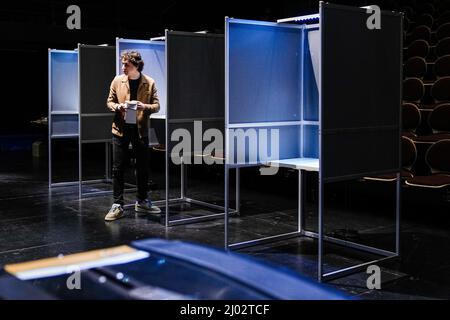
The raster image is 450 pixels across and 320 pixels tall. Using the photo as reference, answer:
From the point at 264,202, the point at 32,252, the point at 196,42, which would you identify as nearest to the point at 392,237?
the point at 264,202

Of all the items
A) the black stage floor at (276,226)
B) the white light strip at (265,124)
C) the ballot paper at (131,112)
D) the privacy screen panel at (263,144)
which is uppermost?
the ballot paper at (131,112)

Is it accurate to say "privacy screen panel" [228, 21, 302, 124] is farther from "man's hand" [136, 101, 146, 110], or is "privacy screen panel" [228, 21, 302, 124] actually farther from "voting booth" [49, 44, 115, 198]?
"voting booth" [49, 44, 115, 198]

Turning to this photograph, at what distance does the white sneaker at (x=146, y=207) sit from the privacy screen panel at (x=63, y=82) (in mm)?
2405

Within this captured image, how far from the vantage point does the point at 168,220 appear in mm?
5336

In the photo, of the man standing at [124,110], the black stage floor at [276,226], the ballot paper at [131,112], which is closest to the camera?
the black stage floor at [276,226]

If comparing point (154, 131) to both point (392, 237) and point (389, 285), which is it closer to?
point (392, 237)

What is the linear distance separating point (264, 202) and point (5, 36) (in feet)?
19.8

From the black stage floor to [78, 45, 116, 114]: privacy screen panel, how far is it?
1.05m

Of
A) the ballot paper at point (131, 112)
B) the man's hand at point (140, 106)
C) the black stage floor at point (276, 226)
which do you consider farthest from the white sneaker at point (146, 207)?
the man's hand at point (140, 106)

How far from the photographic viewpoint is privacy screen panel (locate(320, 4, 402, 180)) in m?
3.66

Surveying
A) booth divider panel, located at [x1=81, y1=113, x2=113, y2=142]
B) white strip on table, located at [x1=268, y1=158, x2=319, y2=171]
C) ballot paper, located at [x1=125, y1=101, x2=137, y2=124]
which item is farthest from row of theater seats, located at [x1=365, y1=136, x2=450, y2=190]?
booth divider panel, located at [x1=81, y1=113, x2=113, y2=142]

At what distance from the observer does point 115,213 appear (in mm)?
5414

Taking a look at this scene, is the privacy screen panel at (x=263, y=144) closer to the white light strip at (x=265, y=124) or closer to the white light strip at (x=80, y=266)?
the white light strip at (x=265, y=124)

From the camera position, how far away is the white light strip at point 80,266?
119 cm
